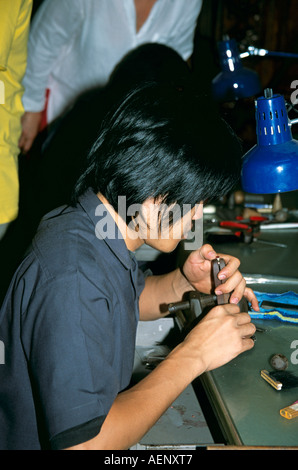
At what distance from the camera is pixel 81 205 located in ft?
3.28

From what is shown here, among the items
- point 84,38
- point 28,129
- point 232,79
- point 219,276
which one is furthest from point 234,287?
point 84,38

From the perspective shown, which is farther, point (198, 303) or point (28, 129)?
point (28, 129)

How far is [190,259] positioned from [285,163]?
0.38 m

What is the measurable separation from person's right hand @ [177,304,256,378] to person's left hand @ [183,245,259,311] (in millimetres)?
95

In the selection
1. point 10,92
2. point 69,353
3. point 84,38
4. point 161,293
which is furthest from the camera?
point 84,38

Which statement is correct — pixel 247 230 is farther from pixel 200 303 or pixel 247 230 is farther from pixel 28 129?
pixel 28 129

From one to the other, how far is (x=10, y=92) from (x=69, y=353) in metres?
0.99

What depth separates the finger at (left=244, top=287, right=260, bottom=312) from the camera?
1145 mm

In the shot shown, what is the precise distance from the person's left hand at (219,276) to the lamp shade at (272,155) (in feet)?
0.64

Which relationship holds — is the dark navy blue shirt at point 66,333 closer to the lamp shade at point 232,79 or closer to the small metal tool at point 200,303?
the small metal tool at point 200,303

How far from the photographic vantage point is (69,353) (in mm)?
733

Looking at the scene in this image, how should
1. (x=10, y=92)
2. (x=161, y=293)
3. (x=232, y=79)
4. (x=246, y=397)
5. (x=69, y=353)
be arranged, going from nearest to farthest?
(x=69, y=353), (x=246, y=397), (x=161, y=293), (x=10, y=92), (x=232, y=79)
